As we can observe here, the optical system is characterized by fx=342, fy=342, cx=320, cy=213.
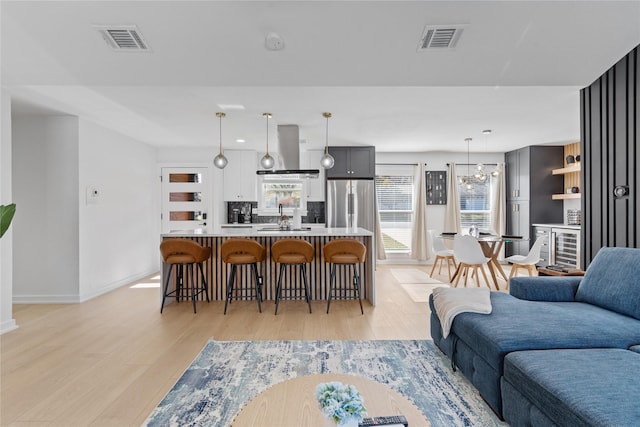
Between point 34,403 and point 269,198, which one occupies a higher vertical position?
point 269,198

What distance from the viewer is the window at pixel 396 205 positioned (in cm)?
776

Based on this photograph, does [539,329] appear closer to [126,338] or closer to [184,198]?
[126,338]

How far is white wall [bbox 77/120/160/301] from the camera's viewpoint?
4824mm

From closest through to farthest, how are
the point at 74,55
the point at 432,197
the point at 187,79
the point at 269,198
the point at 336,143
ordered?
1. the point at 74,55
2. the point at 187,79
3. the point at 336,143
4. the point at 269,198
5. the point at 432,197

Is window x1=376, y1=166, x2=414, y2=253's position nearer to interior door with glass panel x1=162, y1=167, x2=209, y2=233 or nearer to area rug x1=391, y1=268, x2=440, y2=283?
area rug x1=391, y1=268, x2=440, y2=283

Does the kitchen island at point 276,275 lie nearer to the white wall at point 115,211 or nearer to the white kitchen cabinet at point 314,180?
the white wall at point 115,211

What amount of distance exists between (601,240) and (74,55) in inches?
203

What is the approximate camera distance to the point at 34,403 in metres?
2.21

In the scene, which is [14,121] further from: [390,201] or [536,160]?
[536,160]

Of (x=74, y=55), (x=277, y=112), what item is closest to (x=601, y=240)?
(x=277, y=112)

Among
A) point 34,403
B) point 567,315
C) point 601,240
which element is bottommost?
point 34,403

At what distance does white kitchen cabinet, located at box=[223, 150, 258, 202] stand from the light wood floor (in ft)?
8.39

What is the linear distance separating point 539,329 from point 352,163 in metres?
5.19

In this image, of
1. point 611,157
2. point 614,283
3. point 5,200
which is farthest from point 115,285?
point 611,157
